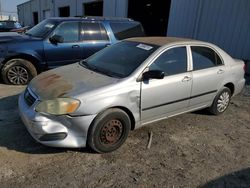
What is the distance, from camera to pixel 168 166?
10.4 ft

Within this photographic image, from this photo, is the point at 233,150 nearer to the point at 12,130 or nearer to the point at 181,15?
the point at 12,130

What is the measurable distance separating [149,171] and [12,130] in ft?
7.17

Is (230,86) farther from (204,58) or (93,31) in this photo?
(93,31)

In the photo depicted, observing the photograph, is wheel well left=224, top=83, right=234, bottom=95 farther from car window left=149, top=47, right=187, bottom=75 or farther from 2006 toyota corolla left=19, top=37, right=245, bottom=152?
car window left=149, top=47, right=187, bottom=75

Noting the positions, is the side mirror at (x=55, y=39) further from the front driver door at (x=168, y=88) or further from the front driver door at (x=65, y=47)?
the front driver door at (x=168, y=88)

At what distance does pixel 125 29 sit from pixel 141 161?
15.7 ft

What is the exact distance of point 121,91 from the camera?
3211 millimetres

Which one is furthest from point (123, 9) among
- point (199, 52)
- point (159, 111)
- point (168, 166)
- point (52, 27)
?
point (168, 166)

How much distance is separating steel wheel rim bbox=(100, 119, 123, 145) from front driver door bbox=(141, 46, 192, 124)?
0.42 m

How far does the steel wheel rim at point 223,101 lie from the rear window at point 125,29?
344cm

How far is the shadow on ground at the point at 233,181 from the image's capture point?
290 cm

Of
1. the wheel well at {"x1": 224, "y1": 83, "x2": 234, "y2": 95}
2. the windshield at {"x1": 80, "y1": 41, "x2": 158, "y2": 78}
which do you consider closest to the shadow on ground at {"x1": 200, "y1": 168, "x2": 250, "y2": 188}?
the windshield at {"x1": 80, "y1": 41, "x2": 158, "y2": 78}

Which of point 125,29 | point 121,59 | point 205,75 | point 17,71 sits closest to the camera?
point 121,59

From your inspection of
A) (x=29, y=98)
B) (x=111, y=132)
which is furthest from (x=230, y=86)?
(x=29, y=98)
